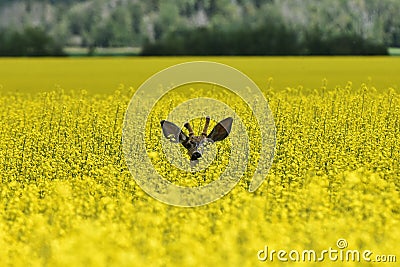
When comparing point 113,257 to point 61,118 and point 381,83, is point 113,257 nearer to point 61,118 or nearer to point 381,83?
point 61,118

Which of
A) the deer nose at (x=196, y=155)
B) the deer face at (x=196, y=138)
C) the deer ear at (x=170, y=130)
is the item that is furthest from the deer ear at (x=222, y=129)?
the deer ear at (x=170, y=130)

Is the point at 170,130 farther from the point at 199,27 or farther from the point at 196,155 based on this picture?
the point at 199,27

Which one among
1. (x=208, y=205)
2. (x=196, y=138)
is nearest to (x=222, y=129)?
(x=196, y=138)

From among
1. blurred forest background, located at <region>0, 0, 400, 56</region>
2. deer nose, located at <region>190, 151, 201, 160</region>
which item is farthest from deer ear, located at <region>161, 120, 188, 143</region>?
blurred forest background, located at <region>0, 0, 400, 56</region>

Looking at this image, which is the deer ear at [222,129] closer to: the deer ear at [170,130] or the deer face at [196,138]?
the deer face at [196,138]

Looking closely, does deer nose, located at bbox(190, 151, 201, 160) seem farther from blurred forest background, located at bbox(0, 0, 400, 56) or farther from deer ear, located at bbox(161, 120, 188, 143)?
blurred forest background, located at bbox(0, 0, 400, 56)

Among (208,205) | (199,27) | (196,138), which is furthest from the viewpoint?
(199,27)
